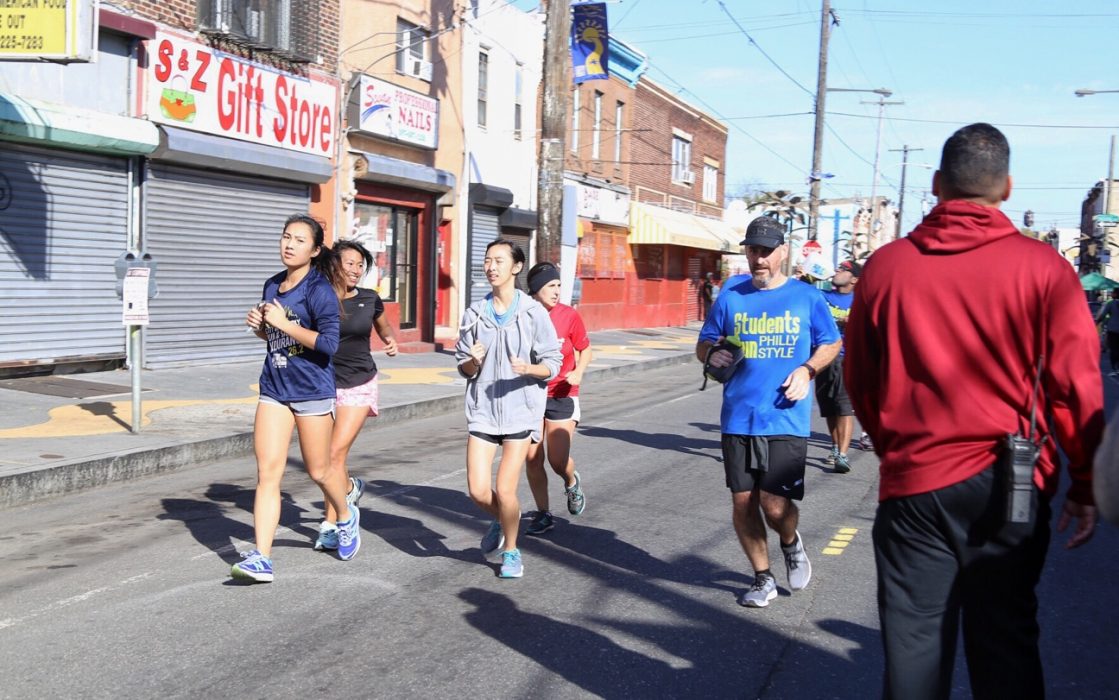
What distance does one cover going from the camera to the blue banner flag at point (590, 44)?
2102cm

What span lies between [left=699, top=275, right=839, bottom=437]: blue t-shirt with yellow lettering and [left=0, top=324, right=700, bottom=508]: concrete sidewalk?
5.24 meters

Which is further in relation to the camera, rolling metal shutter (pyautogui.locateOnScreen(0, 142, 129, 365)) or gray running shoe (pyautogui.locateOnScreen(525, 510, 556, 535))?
rolling metal shutter (pyautogui.locateOnScreen(0, 142, 129, 365))

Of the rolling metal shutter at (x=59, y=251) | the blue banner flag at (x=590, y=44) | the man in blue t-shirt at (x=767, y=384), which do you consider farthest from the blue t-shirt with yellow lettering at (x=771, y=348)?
the blue banner flag at (x=590, y=44)

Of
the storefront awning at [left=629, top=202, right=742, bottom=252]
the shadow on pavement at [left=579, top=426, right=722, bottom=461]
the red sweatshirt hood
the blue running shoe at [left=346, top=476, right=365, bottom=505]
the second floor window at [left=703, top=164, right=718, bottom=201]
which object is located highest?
the second floor window at [left=703, top=164, right=718, bottom=201]

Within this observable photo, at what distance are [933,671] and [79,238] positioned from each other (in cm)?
1310

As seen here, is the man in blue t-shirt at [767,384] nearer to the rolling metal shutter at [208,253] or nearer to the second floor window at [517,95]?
the rolling metal shutter at [208,253]

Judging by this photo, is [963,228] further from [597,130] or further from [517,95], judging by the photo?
[597,130]

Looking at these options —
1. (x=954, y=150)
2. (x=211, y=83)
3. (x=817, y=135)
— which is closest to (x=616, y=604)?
(x=954, y=150)

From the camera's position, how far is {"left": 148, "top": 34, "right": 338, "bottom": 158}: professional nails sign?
15133mm

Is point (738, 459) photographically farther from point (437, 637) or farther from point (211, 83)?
point (211, 83)

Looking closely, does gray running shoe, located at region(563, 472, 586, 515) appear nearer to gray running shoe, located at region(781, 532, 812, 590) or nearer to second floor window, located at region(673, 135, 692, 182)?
gray running shoe, located at region(781, 532, 812, 590)

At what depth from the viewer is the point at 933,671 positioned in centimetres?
326

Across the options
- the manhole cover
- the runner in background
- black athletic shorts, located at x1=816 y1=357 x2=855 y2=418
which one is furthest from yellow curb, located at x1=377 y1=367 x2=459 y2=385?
the runner in background

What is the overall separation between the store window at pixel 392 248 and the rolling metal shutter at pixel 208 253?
7.40ft
